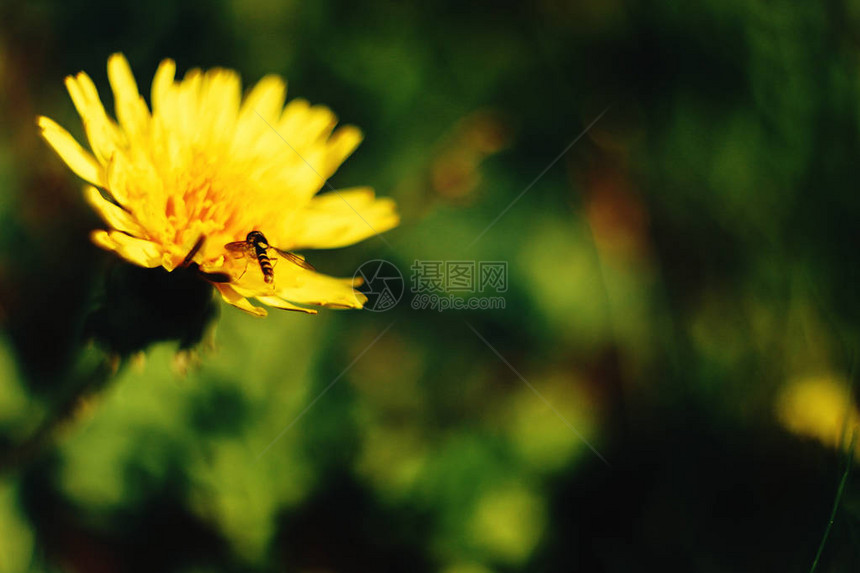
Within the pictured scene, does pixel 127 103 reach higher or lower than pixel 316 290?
higher

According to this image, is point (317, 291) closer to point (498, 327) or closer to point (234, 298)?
point (234, 298)

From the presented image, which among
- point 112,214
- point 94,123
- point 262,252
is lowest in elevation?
point 262,252

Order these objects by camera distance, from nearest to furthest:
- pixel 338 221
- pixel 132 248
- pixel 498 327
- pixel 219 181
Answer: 1. pixel 132 248
2. pixel 219 181
3. pixel 338 221
4. pixel 498 327

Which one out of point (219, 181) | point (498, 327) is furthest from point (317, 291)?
point (498, 327)

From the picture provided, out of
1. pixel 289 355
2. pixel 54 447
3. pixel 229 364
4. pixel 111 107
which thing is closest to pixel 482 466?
pixel 289 355

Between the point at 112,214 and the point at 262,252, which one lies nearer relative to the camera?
the point at 112,214

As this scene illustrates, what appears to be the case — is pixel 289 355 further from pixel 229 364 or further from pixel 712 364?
pixel 712 364

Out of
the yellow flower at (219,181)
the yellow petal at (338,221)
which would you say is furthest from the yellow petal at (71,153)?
the yellow petal at (338,221)
